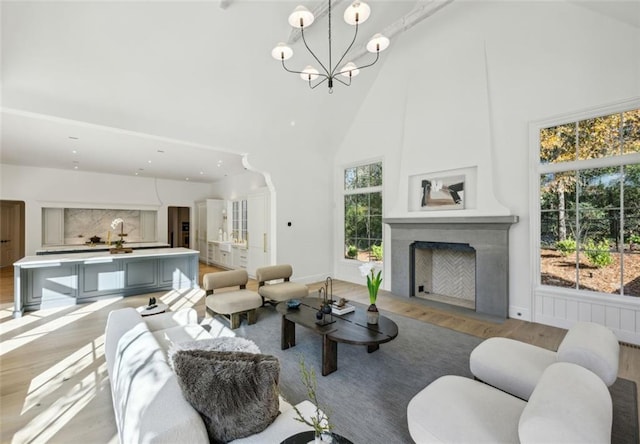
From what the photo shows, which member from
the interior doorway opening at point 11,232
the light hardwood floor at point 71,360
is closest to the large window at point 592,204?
the light hardwood floor at point 71,360

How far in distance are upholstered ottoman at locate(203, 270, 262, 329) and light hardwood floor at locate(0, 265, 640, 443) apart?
25.8 inches

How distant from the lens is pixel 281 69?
4562 mm

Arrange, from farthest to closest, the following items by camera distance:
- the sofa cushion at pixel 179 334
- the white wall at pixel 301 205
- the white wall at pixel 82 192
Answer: the white wall at pixel 82 192
the white wall at pixel 301 205
the sofa cushion at pixel 179 334

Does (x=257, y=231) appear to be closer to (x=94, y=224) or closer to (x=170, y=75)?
(x=170, y=75)

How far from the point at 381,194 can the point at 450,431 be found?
A: 15.7 ft

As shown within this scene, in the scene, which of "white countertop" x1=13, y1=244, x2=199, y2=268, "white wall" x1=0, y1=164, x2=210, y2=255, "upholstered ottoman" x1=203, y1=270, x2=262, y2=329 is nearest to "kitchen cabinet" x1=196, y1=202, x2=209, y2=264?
"white wall" x1=0, y1=164, x2=210, y2=255

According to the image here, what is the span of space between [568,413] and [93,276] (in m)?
6.23

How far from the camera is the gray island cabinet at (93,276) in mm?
4281

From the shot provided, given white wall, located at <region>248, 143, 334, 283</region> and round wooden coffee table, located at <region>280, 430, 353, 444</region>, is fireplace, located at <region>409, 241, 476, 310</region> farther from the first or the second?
round wooden coffee table, located at <region>280, 430, 353, 444</region>

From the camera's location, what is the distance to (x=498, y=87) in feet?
13.8

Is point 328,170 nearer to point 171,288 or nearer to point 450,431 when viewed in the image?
point 171,288

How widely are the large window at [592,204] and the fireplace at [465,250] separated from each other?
1.71 feet

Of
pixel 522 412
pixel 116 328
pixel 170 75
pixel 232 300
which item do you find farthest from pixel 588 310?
pixel 170 75

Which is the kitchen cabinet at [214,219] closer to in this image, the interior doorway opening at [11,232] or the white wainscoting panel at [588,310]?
the interior doorway opening at [11,232]
